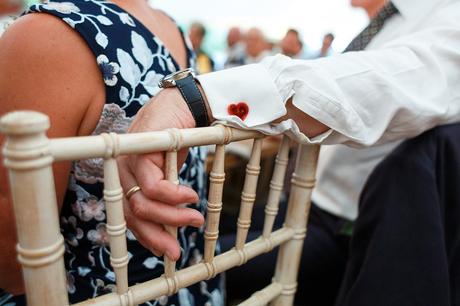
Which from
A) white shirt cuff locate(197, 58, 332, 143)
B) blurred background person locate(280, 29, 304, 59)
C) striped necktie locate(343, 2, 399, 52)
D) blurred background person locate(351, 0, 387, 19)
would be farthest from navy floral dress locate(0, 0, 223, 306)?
blurred background person locate(280, 29, 304, 59)

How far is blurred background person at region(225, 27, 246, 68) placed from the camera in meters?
4.29

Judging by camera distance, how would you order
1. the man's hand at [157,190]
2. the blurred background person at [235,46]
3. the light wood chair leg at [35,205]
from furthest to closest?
1. the blurred background person at [235,46]
2. the man's hand at [157,190]
3. the light wood chair leg at [35,205]

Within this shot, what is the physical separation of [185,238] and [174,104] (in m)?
0.32

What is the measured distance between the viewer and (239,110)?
0.52 metres

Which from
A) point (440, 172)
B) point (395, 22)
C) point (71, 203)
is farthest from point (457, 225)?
point (71, 203)

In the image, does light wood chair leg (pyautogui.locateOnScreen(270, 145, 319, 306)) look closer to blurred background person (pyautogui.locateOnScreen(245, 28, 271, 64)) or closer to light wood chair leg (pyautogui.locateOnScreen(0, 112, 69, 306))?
light wood chair leg (pyautogui.locateOnScreen(0, 112, 69, 306))

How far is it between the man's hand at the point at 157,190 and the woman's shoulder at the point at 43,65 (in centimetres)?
11

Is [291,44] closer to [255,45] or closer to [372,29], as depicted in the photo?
[372,29]

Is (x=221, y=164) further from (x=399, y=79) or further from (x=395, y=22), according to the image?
(x=395, y=22)

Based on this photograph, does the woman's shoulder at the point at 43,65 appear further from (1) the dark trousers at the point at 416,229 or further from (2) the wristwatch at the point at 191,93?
(1) the dark trousers at the point at 416,229

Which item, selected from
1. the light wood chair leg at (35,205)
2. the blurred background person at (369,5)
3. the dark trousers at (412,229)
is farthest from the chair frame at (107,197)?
the blurred background person at (369,5)

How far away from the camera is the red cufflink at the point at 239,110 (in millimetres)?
512

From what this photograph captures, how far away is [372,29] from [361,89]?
1.52 ft

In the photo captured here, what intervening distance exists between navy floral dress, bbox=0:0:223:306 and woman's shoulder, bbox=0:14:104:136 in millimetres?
20
